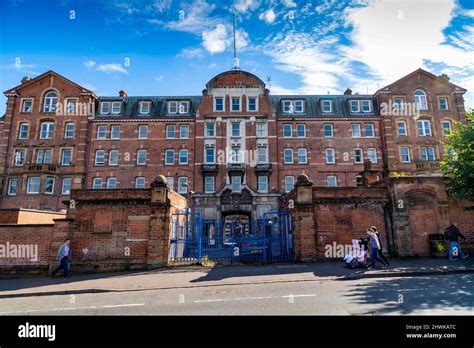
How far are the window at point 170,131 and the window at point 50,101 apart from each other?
13.8 metres

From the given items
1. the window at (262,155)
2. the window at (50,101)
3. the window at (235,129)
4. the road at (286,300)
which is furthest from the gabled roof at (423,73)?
the window at (50,101)

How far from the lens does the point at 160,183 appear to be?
14.8m

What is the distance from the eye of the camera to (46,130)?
111 ft

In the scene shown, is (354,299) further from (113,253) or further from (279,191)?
(279,191)

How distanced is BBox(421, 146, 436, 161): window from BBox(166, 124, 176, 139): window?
28606 mm

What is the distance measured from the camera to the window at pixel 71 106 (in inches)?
1340

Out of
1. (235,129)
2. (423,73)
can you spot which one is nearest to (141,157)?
(235,129)

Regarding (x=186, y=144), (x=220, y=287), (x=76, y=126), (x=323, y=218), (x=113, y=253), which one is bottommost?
(x=220, y=287)

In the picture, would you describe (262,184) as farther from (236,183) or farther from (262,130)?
(262,130)

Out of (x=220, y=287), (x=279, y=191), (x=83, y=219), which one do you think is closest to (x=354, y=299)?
(x=220, y=287)

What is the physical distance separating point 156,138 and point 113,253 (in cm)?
2114

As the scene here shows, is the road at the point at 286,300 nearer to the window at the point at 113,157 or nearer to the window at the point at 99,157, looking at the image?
the window at the point at 113,157
